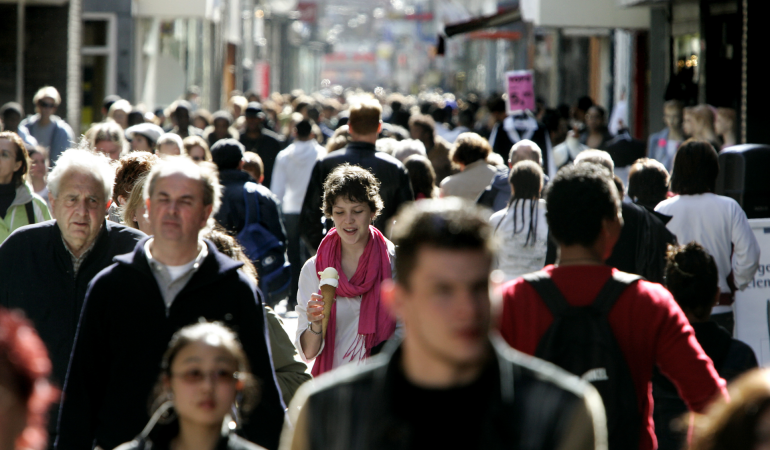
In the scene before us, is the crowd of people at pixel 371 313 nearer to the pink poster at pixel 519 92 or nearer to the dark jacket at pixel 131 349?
the dark jacket at pixel 131 349

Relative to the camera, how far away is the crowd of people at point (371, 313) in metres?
2.11

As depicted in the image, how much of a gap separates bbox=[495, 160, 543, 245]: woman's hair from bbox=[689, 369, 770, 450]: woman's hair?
14.3 feet

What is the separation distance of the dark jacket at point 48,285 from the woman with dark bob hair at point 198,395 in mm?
1403

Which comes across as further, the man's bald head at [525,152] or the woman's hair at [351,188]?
the man's bald head at [525,152]

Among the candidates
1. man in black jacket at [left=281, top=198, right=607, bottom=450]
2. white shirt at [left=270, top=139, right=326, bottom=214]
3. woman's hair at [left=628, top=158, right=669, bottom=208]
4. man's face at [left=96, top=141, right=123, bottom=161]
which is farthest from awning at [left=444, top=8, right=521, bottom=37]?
man in black jacket at [left=281, top=198, right=607, bottom=450]

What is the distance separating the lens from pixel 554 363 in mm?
3254

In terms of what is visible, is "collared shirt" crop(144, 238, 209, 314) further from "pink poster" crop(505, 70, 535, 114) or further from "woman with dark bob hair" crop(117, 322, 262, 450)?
"pink poster" crop(505, 70, 535, 114)

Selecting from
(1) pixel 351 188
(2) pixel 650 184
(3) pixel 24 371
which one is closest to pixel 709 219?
(2) pixel 650 184

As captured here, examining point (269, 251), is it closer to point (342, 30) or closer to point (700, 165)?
point (700, 165)

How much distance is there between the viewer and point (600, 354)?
10.5ft

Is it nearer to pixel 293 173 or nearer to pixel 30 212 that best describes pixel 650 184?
pixel 30 212

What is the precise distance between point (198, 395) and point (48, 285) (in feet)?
5.40

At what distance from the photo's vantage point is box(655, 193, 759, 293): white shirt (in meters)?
6.13

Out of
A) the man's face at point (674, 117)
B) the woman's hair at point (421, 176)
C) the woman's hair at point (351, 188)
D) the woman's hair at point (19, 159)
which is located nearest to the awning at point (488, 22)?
the man's face at point (674, 117)
